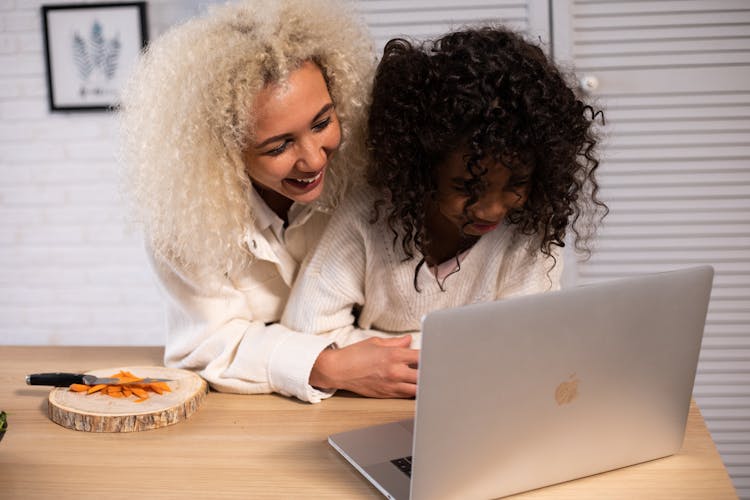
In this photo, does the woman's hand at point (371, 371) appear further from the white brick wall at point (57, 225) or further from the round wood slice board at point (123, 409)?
the white brick wall at point (57, 225)

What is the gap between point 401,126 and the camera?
4.06ft

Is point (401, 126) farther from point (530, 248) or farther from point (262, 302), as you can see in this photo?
point (262, 302)

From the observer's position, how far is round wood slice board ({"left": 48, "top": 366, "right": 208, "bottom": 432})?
1211mm

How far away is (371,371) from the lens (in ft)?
4.25

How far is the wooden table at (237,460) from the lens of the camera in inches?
40.6

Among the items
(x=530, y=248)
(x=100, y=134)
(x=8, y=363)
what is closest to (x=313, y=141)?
(x=530, y=248)

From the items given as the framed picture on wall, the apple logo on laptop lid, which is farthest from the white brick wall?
the apple logo on laptop lid

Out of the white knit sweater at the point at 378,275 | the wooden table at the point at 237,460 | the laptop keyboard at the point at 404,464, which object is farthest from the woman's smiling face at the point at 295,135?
the laptop keyboard at the point at 404,464

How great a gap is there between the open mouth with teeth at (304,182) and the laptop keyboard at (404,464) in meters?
0.46

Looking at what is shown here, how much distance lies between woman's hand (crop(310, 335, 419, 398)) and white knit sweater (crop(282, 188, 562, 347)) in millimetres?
117

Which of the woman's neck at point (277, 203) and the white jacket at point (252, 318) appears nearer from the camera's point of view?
the white jacket at point (252, 318)

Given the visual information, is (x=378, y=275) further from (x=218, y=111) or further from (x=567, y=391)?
(x=567, y=391)

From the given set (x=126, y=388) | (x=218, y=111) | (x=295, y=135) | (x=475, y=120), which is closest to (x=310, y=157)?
(x=295, y=135)

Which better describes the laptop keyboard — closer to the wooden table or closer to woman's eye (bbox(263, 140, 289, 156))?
the wooden table
